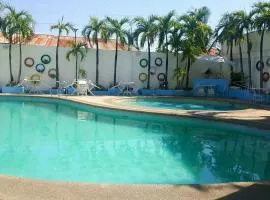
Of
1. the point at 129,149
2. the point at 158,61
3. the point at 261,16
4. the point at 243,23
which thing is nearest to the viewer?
the point at 129,149

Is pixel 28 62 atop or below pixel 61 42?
below

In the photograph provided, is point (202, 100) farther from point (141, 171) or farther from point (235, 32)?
point (141, 171)

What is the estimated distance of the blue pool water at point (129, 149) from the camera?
649 cm

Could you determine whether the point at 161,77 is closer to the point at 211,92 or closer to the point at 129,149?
the point at 211,92

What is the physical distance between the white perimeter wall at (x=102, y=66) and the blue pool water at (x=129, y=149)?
8634 millimetres

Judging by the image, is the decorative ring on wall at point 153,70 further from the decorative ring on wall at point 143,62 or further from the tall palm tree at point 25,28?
the tall palm tree at point 25,28

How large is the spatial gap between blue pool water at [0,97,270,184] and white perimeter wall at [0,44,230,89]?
8634mm

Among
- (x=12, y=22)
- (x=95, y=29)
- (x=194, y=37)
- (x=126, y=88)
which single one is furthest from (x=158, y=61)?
(x=12, y=22)

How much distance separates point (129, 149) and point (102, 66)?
A: 15.0 metres

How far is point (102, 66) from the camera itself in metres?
23.0

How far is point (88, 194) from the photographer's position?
4.27m

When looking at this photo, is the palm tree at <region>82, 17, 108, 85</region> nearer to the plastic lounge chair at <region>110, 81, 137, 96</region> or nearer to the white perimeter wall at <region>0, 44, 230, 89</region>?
the white perimeter wall at <region>0, 44, 230, 89</region>

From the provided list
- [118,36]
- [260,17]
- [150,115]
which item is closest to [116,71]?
[118,36]

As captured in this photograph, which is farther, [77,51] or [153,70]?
[153,70]
